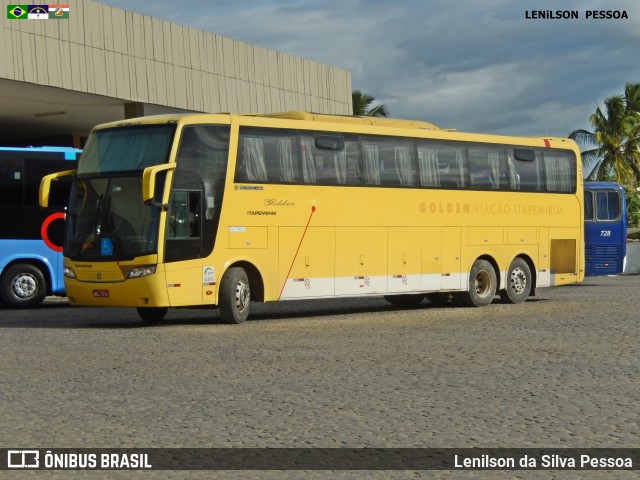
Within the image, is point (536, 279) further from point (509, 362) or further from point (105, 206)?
point (509, 362)

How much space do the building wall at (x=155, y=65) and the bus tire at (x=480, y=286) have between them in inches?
528

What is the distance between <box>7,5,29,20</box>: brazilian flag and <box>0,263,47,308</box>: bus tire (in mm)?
8110

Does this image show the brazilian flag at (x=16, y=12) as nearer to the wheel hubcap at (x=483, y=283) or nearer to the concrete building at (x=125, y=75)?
the concrete building at (x=125, y=75)

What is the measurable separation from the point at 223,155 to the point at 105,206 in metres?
2.08

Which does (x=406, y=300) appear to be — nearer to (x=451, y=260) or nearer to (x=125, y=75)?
(x=451, y=260)

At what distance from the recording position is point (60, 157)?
26047mm

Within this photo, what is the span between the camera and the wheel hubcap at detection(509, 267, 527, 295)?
977 inches

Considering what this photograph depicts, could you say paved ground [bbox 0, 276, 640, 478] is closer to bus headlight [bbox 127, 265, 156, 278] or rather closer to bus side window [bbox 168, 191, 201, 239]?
bus headlight [bbox 127, 265, 156, 278]

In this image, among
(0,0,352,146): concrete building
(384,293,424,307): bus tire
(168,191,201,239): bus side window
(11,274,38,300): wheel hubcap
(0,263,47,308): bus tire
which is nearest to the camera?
(168,191,201,239): bus side window

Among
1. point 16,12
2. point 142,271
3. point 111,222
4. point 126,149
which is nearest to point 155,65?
point 16,12

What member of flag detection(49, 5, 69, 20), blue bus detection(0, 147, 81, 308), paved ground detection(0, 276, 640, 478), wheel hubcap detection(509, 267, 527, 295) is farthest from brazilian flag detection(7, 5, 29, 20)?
wheel hubcap detection(509, 267, 527, 295)

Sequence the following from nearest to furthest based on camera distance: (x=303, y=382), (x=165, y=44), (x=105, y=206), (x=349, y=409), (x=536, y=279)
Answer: (x=349, y=409) < (x=303, y=382) < (x=105, y=206) < (x=536, y=279) < (x=165, y=44)

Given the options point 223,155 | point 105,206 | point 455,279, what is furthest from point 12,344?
point 455,279

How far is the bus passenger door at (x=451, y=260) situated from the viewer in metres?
23.3
